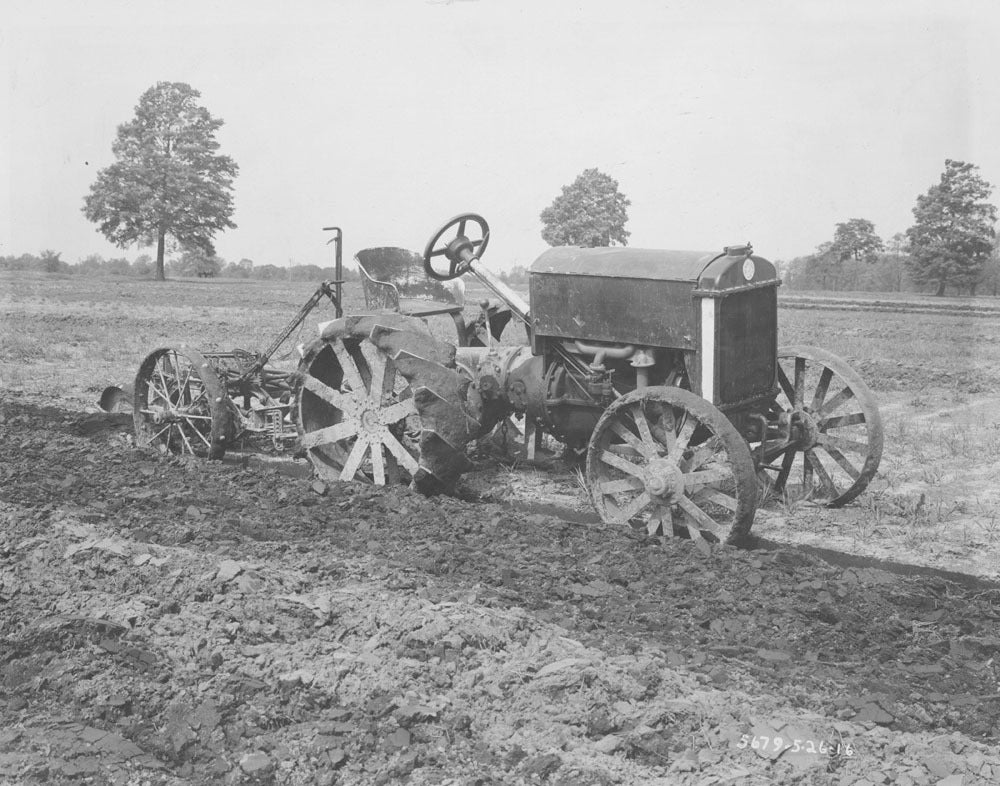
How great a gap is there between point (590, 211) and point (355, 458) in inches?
1265

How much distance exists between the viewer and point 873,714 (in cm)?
428

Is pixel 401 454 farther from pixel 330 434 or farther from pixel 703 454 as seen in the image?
pixel 703 454

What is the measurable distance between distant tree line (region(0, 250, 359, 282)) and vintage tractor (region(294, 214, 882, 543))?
39870 millimetres

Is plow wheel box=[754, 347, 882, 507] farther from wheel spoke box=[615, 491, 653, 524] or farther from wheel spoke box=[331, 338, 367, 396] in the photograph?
wheel spoke box=[331, 338, 367, 396]

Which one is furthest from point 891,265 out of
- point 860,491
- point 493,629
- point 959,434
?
point 493,629

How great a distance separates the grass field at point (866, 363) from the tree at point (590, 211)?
9.97 meters

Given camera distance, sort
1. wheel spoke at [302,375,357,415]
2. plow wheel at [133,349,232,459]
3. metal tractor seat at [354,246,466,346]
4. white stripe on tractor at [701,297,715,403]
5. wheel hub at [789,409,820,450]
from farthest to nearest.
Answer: metal tractor seat at [354,246,466,346], plow wheel at [133,349,232,459], wheel spoke at [302,375,357,415], wheel hub at [789,409,820,450], white stripe on tractor at [701,297,715,403]

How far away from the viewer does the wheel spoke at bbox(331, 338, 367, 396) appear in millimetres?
8141

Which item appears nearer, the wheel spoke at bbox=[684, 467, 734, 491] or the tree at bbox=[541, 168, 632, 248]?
the wheel spoke at bbox=[684, 467, 734, 491]

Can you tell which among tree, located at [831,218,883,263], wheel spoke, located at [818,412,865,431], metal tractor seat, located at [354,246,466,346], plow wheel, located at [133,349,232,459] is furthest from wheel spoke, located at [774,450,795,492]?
tree, located at [831,218,883,263]

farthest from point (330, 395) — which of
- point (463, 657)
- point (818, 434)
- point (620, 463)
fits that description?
point (463, 657)

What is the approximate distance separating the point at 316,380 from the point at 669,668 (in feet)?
14.6

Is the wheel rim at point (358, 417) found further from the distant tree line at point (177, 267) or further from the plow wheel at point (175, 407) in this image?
the distant tree line at point (177, 267)

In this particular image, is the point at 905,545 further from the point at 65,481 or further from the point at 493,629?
the point at 65,481
